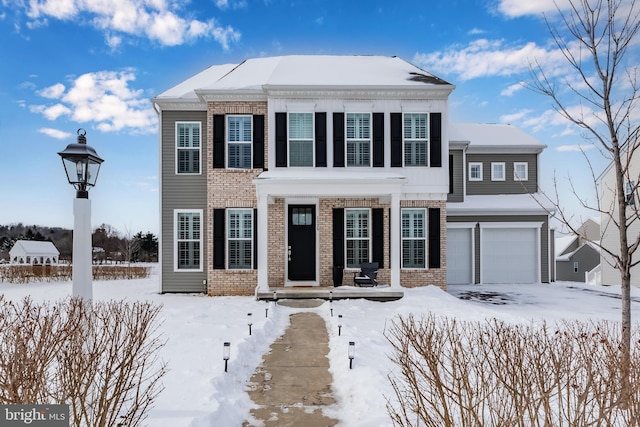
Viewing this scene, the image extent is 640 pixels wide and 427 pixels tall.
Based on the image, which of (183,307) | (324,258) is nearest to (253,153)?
(324,258)

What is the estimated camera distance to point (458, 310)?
959 cm

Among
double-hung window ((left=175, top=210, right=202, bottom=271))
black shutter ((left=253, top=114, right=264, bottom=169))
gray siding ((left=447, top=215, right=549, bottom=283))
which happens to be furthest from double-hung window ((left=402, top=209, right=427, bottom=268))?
double-hung window ((left=175, top=210, right=202, bottom=271))

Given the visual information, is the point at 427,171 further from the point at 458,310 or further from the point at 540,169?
the point at 540,169

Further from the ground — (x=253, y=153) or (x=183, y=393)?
(x=253, y=153)

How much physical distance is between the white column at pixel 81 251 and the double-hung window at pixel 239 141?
27.7 ft

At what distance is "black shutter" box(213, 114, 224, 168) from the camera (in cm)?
1264

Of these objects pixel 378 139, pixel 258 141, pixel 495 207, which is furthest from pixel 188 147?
pixel 495 207

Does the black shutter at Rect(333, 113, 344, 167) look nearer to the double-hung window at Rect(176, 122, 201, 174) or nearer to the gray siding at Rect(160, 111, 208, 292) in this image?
the gray siding at Rect(160, 111, 208, 292)

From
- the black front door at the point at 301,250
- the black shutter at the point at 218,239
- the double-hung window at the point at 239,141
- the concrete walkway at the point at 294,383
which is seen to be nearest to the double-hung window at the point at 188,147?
the double-hung window at the point at 239,141

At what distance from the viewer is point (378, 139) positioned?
1251cm

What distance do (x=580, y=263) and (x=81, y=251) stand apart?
30806 millimetres

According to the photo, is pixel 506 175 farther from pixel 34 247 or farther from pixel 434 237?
pixel 34 247

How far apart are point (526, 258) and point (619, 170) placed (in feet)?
46.2

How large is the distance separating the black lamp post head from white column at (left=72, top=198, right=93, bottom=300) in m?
0.20
